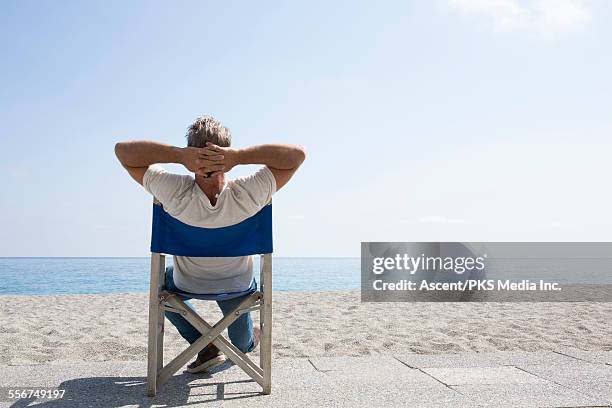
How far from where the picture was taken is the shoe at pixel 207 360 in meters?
3.32

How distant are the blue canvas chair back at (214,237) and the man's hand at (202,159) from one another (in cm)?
30

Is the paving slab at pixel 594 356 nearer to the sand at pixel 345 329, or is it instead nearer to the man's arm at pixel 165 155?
the sand at pixel 345 329

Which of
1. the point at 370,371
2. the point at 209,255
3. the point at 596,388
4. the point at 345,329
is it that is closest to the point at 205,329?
the point at 209,255

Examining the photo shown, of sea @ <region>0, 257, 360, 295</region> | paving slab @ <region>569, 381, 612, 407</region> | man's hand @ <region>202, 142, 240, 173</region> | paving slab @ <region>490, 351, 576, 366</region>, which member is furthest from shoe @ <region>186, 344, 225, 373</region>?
sea @ <region>0, 257, 360, 295</region>

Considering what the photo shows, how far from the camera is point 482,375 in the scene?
3244 millimetres

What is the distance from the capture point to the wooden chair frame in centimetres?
272

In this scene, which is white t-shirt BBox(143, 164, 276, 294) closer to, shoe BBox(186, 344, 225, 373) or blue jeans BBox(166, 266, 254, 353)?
blue jeans BBox(166, 266, 254, 353)

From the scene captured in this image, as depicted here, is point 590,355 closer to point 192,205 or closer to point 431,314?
point 431,314

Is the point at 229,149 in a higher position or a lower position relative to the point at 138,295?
higher

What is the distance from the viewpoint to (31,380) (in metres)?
3.12

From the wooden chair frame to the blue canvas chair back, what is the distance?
0.25 ft

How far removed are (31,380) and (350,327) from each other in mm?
3055

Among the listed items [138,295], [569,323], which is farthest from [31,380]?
[138,295]

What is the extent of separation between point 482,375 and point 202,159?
2050 mm
